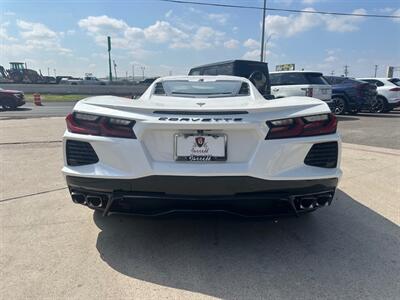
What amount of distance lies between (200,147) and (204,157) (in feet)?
0.25

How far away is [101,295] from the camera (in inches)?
89.8

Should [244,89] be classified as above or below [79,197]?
above

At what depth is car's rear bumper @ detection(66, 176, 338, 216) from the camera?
2459 mm

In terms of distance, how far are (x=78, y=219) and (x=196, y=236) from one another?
1.27 meters

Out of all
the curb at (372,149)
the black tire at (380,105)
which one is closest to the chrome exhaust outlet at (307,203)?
the curb at (372,149)

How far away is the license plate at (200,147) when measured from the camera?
97.3 inches

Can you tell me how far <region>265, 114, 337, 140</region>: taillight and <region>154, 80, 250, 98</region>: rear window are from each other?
127cm

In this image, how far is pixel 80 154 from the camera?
2.66 m

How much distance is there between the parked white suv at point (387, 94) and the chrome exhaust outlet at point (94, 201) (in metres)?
16.1

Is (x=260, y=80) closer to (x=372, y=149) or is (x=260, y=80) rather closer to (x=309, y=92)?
(x=309, y=92)

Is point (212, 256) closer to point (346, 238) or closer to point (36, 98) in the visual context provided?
point (346, 238)

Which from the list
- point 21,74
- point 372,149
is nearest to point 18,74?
point 21,74

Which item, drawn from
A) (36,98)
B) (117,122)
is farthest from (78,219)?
(36,98)

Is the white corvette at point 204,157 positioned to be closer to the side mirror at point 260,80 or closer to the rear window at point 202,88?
the rear window at point 202,88
